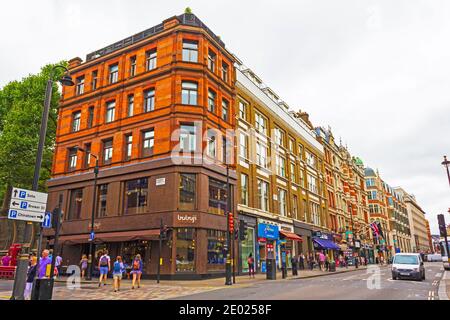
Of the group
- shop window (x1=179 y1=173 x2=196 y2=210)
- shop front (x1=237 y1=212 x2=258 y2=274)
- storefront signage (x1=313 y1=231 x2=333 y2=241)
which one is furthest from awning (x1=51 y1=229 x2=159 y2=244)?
storefront signage (x1=313 y1=231 x2=333 y2=241)

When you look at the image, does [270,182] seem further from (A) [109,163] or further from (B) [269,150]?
(A) [109,163]

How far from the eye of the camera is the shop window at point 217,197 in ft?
80.5

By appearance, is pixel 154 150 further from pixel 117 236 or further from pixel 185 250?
pixel 185 250

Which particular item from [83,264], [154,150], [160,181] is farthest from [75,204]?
[160,181]

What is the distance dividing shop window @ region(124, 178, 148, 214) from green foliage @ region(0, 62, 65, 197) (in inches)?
530

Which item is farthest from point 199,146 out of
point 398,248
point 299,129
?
point 398,248

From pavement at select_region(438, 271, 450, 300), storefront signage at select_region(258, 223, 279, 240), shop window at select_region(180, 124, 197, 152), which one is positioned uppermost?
shop window at select_region(180, 124, 197, 152)

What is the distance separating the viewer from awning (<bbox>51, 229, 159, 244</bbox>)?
22.2m

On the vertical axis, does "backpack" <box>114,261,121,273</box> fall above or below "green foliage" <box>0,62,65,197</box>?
below

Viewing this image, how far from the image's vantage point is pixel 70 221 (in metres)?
27.4

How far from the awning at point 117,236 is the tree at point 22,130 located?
1049 cm

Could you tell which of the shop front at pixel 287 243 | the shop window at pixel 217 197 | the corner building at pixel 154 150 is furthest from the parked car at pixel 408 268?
the shop front at pixel 287 243

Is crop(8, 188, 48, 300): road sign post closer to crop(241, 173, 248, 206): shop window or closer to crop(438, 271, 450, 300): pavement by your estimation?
crop(438, 271, 450, 300): pavement

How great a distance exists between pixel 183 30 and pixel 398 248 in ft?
251
